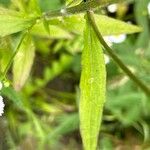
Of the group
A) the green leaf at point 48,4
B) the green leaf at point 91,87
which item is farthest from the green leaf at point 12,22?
the green leaf at point 48,4

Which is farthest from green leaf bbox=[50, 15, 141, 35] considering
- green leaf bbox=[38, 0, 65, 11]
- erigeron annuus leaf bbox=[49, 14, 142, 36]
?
green leaf bbox=[38, 0, 65, 11]

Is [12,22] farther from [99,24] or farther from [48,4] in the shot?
[48,4]

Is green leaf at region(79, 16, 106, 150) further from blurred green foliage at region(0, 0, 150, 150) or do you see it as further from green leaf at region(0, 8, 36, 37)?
blurred green foliage at region(0, 0, 150, 150)

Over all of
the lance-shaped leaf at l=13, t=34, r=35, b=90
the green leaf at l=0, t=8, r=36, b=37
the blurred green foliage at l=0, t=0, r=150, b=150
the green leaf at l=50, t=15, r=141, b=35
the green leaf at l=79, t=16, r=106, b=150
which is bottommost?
the green leaf at l=79, t=16, r=106, b=150

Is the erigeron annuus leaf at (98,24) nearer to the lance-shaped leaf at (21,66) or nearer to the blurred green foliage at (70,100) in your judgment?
the lance-shaped leaf at (21,66)

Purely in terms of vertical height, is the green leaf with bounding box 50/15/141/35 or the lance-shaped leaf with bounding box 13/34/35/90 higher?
the green leaf with bounding box 50/15/141/35

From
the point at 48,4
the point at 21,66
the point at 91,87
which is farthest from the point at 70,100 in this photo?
the point at 91,87

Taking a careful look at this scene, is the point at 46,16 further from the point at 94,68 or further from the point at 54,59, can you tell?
the point at 54,59
